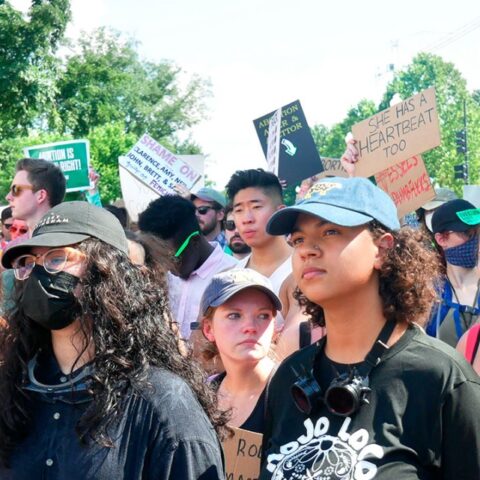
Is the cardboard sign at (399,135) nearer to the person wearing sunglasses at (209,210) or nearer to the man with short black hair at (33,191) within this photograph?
the man with short black hair at (33,191)

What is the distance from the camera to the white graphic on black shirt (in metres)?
2.34

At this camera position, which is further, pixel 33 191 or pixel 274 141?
pixel 274 141

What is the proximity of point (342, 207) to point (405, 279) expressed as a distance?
30 centimetres

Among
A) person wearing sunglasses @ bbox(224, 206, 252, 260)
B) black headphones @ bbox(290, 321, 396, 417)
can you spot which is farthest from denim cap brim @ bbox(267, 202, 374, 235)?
person wearing sunglasses @ bbox(224, 206, 252, 260)

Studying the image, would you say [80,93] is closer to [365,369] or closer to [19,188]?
[19,188]

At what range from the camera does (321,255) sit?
2588mm

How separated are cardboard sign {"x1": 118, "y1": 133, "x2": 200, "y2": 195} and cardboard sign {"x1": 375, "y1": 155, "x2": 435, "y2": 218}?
273 centimetres

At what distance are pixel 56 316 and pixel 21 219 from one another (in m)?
3.75

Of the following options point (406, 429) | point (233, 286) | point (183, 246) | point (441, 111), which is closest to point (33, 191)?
point (183, 246)

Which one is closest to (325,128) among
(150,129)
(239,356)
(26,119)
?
(150,129)

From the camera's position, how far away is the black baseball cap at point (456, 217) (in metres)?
5.61

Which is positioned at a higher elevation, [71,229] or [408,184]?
[408,184]

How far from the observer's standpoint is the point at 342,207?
2.63 m

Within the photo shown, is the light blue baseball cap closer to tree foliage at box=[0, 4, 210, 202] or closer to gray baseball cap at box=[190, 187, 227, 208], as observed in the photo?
gray baseball cap at box=[190, 187, 227, 208]
